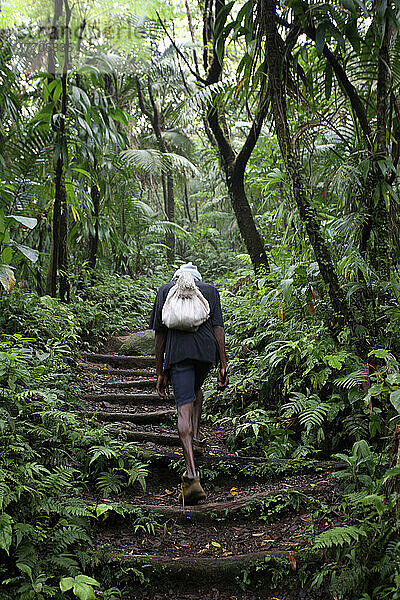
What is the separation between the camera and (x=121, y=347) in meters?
8.14

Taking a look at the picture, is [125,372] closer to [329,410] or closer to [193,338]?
[193,338]

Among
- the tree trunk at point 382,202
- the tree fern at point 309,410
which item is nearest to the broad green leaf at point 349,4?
the tree trunk at point 382,202

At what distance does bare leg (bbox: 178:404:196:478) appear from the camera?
3.26 m

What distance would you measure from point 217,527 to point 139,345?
17.0 ft

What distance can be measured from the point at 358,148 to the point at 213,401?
289 cm

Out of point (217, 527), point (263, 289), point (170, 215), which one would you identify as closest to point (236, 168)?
point (263, 289)

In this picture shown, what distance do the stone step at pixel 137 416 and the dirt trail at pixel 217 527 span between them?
26 centimetres

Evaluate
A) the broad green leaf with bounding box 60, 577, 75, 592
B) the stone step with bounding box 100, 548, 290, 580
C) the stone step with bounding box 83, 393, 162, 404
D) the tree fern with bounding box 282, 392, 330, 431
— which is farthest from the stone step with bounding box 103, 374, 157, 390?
the broad green leaf with bounding box 60, 577, 75, 592

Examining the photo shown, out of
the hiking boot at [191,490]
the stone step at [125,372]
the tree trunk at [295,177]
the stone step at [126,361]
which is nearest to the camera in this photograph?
the hiking boot at [191,490]

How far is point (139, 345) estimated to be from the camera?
8.12 m

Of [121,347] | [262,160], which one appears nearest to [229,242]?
[262,160]

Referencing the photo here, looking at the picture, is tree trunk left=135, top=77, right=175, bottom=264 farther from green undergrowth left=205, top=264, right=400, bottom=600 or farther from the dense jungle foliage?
green undergrowth left=205, top=264, right=400, bottom=600

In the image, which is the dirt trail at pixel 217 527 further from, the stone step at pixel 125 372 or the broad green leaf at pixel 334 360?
the stone step at pixel 125 372

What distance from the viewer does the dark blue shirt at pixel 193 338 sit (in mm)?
3525
